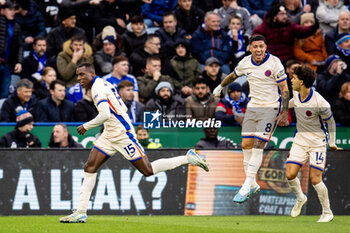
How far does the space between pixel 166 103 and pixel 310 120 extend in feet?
10.5

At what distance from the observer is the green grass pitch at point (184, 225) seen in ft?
33.1

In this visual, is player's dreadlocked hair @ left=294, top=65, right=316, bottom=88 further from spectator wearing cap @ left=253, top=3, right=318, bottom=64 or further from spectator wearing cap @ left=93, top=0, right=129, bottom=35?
spectator wearing cap @ left=93, top=0, right=129, bottom=35

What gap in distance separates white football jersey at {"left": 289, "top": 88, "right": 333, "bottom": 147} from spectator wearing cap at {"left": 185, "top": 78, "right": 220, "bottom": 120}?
6.60ft

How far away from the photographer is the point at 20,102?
47.3ft

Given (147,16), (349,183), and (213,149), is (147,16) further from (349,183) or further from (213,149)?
(349,183)

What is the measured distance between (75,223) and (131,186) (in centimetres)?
256

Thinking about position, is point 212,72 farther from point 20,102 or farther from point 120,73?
point 20,102

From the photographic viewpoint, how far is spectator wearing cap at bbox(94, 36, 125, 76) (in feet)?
51.4

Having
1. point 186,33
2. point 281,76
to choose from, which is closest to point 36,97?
point 186,33

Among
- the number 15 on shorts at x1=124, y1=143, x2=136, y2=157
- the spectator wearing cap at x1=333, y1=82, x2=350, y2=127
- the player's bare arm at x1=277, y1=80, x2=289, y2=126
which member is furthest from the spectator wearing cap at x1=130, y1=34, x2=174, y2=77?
the number 15 on shorts at x1=124, y1=143, x2=136, y2=157

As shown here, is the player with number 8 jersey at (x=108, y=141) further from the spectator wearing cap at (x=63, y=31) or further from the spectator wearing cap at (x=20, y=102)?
the spectator wearing cap at (x=63, y=31)

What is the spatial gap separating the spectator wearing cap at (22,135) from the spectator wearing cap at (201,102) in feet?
9.08

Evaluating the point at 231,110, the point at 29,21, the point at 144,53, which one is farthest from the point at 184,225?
the point at 29,21

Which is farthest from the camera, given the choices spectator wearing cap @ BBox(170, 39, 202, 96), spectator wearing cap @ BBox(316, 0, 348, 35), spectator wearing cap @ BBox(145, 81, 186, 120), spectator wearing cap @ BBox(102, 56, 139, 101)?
spectator wearing cap @ BBox(316, 0, 348, 35)
